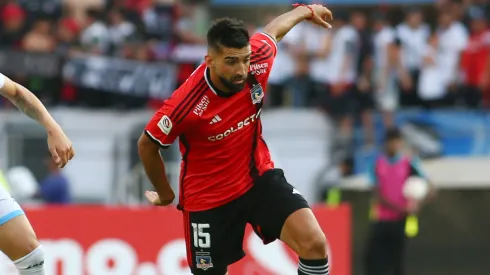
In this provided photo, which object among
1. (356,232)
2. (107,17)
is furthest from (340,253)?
(107,17)

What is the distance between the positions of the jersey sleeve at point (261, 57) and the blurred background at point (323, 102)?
709cm

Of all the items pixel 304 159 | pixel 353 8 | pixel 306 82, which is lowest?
pixel 304 159

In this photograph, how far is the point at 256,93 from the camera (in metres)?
7.96

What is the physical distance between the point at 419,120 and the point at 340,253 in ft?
12.7

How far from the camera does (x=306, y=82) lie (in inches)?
628

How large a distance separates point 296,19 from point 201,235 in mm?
1776

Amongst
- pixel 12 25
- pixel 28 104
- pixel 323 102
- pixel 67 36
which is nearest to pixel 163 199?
pixel 28 104

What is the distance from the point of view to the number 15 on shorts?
8.25 m

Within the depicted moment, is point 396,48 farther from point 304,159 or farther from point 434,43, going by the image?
point 304,159

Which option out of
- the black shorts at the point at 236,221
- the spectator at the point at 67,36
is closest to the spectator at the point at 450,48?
the spectator at the point at 67,36

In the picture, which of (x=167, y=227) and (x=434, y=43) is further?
(x=434, y=43)

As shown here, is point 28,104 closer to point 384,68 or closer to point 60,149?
point 60,149

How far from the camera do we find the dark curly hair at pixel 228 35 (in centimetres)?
754

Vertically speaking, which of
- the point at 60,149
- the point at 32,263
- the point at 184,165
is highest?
the point at 60,149
